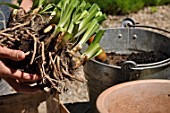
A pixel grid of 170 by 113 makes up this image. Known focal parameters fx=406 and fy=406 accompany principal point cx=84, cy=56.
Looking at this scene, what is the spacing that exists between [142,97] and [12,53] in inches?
29.3

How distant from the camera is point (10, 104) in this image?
2.09 metres

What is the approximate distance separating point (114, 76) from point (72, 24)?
1.72ft

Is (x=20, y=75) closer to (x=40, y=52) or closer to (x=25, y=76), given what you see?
(x=25, y=76)

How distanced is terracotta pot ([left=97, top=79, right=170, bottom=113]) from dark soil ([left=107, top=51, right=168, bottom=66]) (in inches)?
14.5

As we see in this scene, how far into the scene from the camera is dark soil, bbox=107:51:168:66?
236 cm

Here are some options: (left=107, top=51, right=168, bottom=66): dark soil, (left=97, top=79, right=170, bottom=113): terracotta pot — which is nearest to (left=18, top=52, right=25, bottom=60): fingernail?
(left=97, top=79, right=170, bottom=113): terracotta pot

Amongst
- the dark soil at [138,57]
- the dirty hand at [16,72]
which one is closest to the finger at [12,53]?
the dirty hand at [16,72]

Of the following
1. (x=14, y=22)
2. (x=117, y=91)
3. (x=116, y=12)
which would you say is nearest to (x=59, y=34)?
(x=14, y=22)

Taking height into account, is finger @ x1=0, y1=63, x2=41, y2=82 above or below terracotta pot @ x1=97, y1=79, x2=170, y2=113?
above

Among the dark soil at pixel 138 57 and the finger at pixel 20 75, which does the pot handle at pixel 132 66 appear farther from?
the finger at pixel 20 75

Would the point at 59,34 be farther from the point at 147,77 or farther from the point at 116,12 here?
the point at 116,12

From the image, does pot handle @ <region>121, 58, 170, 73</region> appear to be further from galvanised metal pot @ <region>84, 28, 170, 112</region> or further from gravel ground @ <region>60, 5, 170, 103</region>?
gravel ground @ <region>60, 5, 170, 103</region>

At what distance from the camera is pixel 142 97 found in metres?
2.02

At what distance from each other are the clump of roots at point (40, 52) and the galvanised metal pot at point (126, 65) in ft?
1.47
